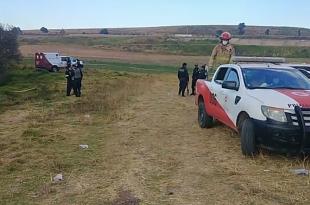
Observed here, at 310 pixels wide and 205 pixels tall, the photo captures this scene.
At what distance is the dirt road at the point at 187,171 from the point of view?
686cm

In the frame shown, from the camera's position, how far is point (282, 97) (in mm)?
8648

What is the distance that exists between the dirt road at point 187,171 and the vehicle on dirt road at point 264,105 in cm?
40

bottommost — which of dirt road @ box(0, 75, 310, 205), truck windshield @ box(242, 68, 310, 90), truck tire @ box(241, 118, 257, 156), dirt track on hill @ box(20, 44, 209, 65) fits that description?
dirt track on hill @ box(20, 44, 209, 65)

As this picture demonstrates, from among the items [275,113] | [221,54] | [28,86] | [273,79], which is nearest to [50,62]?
[28,86]

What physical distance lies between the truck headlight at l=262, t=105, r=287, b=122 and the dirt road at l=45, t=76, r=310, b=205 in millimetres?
764

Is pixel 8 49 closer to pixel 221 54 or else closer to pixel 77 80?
pixel 77 80

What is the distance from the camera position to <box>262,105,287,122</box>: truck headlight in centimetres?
829

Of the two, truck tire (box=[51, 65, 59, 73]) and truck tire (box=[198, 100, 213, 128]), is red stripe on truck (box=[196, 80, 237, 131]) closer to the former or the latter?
truck tire (box=[198, 100, 213, 128])

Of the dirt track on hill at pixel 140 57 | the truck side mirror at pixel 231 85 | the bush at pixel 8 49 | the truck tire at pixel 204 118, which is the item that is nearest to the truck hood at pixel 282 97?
the truck side mirror at pixel 231 85

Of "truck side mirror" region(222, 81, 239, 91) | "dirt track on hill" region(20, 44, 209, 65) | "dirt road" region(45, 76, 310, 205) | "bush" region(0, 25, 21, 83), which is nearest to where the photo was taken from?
"dirt road" region(45, 76, 310, 205)

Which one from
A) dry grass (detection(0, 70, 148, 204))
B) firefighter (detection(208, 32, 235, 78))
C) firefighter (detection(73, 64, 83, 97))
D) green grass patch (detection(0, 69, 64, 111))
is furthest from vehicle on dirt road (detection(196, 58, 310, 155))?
green grass patch (detection(0, 69, 64, 111))

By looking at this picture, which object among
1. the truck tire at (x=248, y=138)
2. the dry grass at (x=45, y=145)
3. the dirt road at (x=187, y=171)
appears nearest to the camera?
the dirt road at (x=187, y=171)

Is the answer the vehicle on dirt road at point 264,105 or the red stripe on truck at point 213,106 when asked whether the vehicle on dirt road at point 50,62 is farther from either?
the vehicle on dirt road at point 264,105

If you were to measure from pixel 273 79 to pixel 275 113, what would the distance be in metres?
Answer: 1.69
